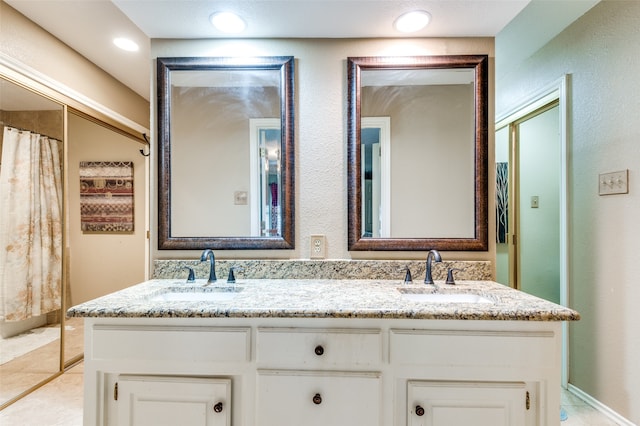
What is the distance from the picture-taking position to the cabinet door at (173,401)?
1.04m

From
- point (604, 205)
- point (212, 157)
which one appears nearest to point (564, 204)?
point (604, 205)

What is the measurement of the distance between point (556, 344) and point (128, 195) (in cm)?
353

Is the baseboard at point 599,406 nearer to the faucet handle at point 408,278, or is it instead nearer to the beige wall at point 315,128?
the faucet handle at point 408,278

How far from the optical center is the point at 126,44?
199 centimetres

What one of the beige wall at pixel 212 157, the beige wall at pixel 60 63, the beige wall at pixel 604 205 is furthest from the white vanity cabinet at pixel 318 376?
the beige wall at pixel 60 63

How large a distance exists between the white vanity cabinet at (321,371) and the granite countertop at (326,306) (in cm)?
3

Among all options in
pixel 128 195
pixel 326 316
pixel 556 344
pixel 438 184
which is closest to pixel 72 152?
pixel 128 195

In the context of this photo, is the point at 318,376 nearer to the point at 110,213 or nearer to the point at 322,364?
the point at 322,364

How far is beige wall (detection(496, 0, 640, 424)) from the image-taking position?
5.01 feet

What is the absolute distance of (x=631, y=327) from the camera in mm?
1531

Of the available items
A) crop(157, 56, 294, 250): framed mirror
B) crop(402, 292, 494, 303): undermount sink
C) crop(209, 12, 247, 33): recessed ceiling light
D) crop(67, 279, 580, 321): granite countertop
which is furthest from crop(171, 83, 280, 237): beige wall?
crop(402, 292, 494, 303): undermount sink

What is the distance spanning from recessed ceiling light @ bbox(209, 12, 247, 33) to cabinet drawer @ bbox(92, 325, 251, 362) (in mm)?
1447

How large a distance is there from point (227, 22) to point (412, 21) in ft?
3.09

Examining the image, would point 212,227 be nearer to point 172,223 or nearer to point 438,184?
point 172,223
